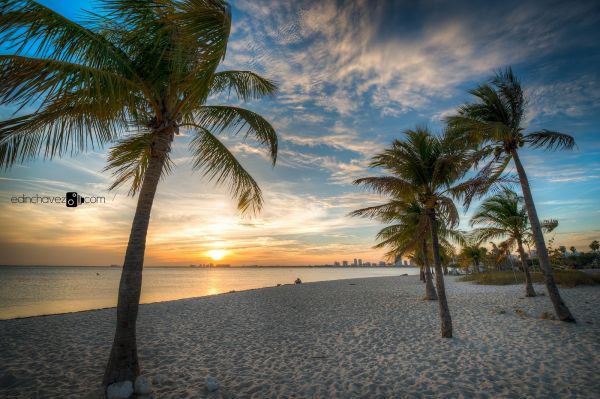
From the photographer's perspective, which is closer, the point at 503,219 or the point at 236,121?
the point at 236,121

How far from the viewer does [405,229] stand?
47.6 ft

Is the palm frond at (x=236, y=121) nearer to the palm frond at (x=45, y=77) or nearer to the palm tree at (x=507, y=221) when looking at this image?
the palm frond at (x=45, y=77)

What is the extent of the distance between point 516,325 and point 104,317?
15848mm

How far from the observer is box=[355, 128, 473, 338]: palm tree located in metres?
7.99

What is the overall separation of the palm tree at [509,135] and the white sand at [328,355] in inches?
71.4

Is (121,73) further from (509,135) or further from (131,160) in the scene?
(509,135)

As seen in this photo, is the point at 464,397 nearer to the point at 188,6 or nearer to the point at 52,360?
the point at 188,6

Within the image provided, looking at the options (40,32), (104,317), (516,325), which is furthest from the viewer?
(104,317)

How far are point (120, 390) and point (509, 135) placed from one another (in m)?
11.7

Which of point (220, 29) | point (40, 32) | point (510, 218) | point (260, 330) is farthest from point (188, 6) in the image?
point (510, 218)

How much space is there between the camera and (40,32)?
331 cm

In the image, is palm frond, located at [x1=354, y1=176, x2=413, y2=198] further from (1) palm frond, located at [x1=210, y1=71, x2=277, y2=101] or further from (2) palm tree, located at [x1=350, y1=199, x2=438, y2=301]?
(1) palm frond, located at [x1=210, y1=71, x2=277, y2=101]

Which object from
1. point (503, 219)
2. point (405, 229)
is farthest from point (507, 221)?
point (405, 229)

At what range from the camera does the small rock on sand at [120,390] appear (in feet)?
14.6
